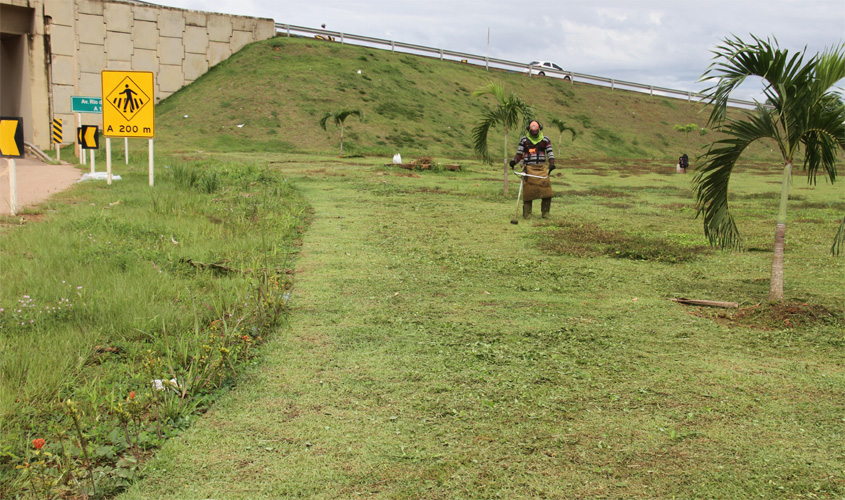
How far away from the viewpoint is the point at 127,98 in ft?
41.8

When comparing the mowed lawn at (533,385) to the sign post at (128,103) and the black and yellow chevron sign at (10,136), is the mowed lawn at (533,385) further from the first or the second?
the sign post at (128,103)

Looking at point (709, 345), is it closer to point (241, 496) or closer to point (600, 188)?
point (241, 496)

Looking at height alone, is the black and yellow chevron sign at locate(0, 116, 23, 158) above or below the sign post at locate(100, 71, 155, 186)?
below

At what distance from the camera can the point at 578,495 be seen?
3004 mm

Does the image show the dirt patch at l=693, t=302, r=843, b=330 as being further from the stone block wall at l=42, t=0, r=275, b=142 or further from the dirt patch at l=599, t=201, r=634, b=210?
the stone block wall at l=42, t=0, r=275, b=142

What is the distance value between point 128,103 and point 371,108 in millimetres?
29187

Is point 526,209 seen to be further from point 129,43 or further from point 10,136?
point 129,43

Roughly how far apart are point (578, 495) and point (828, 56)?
4.91 meters

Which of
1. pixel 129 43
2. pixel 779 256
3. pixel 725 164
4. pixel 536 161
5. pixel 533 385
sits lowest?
pixel 533 385

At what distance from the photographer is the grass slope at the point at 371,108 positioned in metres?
35.7

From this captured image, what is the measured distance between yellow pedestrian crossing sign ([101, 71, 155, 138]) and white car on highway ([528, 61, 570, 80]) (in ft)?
158

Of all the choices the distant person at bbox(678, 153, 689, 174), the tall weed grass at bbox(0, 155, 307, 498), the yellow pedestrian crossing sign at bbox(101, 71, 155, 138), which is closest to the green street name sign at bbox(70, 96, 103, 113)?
the yellow pedestrian crossing sign at bbox(101, 71, 155, 138)

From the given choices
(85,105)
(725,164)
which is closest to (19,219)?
(725,164)

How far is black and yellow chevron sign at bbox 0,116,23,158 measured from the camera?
30.8 feet
